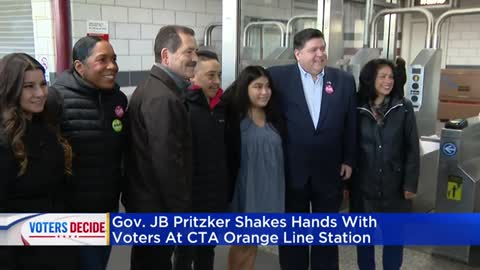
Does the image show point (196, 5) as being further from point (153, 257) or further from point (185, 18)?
point (153, 257)

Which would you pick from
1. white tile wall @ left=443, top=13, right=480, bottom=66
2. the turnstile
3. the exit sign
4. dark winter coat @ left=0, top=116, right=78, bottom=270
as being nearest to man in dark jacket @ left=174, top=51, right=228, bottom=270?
dark winter coat @ left=0, top=116, right=78, bottom=270

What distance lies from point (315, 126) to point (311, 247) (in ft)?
1.87

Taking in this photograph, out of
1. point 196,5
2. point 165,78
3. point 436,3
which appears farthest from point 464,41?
point 165,78

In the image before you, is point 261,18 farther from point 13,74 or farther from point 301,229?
point 13,74

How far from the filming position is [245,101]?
1946 mm

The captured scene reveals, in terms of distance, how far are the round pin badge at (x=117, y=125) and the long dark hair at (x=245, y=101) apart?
0.51 m

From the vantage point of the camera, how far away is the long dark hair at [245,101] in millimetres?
1937

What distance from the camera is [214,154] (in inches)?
70.7

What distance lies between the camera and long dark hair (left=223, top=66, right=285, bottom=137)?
1937mm

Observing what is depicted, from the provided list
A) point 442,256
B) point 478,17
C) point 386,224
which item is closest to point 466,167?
point 442,256

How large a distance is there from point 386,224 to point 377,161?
293mm

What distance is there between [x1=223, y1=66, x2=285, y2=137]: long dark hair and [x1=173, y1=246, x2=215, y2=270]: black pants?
581 millimetres

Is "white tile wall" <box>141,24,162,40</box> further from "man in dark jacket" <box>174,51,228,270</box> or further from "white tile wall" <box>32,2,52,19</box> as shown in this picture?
"man in dark jacket" <box>174,51,228,270</box>

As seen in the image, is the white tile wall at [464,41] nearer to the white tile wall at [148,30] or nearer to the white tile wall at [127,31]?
the white tile wall at [148,30]
